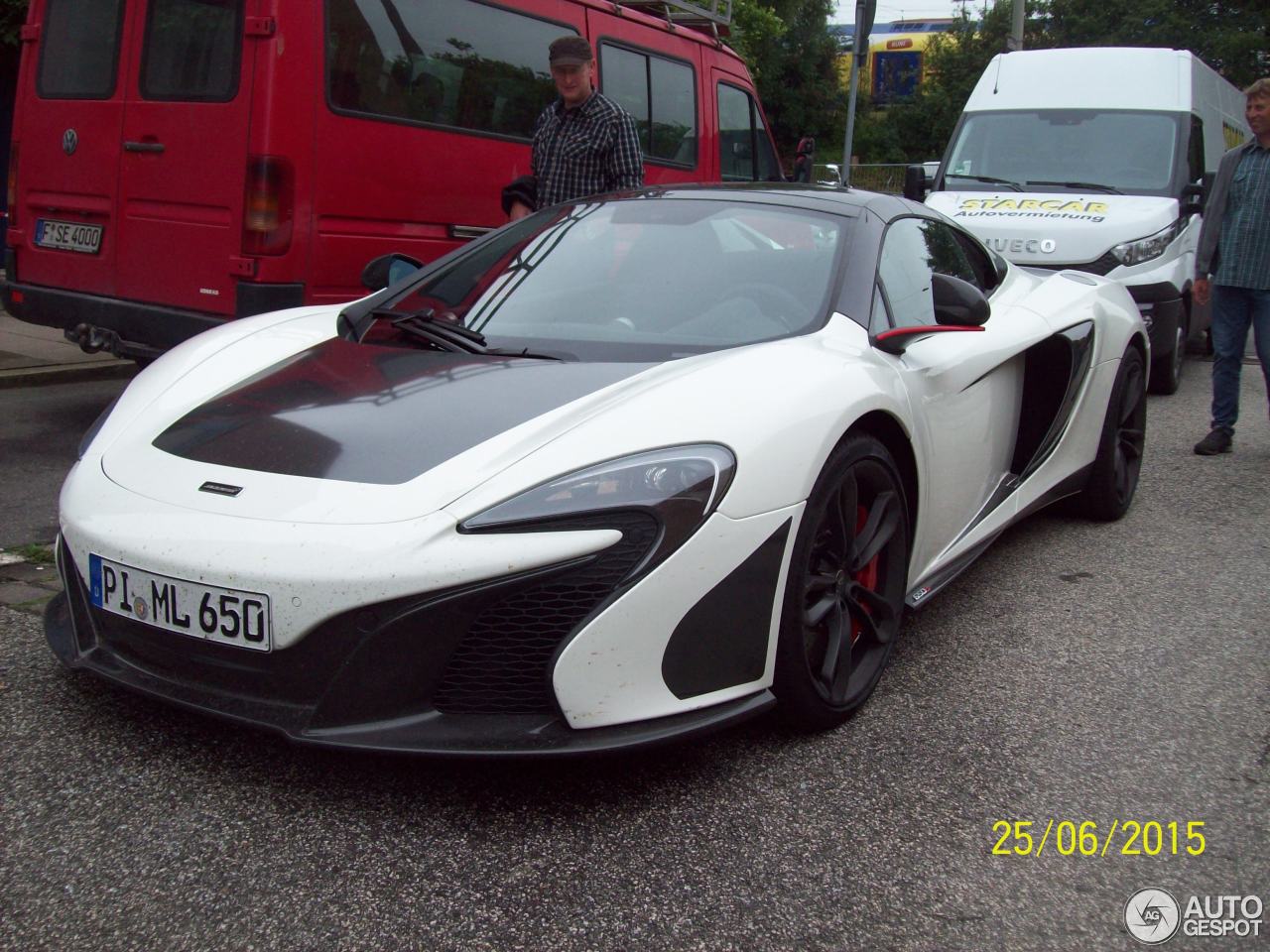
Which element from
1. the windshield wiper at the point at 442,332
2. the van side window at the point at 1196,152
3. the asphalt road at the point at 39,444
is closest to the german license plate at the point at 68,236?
the asphalt road at the point at 39,444

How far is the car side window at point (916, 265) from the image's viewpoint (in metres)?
3.26

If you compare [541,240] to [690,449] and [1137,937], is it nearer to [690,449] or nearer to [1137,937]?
[690,449]

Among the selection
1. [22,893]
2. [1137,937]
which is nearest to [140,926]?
[22,893]

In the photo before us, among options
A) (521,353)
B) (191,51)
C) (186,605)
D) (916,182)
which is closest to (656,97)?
(916,182)

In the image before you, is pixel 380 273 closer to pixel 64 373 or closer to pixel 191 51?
pixel 191 51

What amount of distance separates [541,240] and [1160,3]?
89.5ft

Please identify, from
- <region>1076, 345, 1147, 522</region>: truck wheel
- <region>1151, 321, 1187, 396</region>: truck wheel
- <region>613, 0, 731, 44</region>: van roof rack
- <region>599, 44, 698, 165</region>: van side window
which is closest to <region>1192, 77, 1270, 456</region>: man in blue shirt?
<region>1076, 345, 1147, 522</region>: truck wheel

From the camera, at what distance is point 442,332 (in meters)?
3.08

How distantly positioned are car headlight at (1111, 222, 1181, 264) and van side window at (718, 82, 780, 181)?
2402 millimetres

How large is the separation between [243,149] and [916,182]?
483 cm

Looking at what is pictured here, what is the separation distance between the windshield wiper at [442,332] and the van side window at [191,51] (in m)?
2.53

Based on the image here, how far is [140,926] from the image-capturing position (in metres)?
1.95
